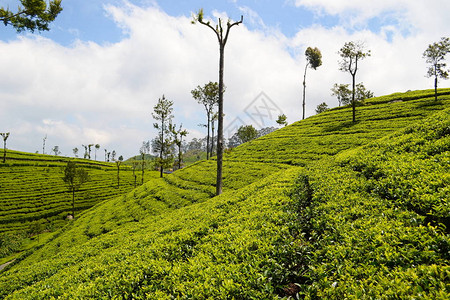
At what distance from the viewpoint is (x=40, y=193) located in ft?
165

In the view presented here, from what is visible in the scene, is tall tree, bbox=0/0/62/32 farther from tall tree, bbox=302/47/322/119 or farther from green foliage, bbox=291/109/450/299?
tall tree, bbox=302/47/322/119

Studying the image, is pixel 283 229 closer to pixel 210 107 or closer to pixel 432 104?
pixel 432 104

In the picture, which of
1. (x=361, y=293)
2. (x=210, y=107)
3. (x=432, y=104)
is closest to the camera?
(x=361, y=293)

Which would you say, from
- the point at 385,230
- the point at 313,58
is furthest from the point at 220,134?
the point at 313,58

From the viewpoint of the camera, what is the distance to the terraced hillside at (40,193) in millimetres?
41719

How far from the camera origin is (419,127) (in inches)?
373

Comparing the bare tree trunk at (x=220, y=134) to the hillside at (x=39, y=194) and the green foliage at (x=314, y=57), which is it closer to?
the hillside at (x=39, y=194)

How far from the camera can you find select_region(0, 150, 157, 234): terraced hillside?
41.7 metres

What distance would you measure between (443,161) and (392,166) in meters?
1.17

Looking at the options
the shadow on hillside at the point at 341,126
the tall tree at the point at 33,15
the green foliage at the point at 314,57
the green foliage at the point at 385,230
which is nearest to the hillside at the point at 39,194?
the tall tree at the point at 33,15

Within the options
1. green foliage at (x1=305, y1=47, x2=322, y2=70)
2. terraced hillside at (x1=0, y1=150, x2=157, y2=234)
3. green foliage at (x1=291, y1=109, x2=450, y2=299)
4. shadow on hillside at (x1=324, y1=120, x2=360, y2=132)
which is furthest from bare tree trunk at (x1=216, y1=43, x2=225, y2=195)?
green foliage at (x1=305, y1=47, x2=322, y2=70)

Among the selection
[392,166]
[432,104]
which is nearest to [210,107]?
[432,104]

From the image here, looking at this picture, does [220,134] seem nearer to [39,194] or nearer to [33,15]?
[33,15]

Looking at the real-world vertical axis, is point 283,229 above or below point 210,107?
below
